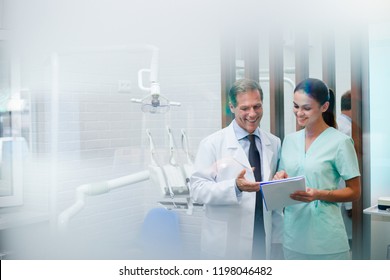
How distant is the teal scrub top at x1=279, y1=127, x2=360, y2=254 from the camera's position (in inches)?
71.6

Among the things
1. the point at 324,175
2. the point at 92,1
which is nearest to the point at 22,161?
the point at 92,1

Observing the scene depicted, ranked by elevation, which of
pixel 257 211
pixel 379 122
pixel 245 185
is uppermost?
pixel 379 122

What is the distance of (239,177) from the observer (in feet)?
6.16

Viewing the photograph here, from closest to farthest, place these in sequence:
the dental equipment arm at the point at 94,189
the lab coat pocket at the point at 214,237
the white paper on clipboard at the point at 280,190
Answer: the white paper on clipboard at the point at 280,190, the lab coat pocket at the point at 214,237, the dental equipment arm at the point at 94,189

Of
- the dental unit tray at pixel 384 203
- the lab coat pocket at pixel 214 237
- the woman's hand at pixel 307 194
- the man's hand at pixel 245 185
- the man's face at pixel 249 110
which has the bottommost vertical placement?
the lab coat pocket at pixel 214 237

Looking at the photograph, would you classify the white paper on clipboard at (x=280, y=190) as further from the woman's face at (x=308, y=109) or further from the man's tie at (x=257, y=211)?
the woman's face at (x=308, y=109)

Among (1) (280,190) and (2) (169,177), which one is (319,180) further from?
(2) (169,177)

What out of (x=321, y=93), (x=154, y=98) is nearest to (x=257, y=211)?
(x=321, y=93)

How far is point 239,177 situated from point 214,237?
27cm

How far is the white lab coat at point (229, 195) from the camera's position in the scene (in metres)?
1.88

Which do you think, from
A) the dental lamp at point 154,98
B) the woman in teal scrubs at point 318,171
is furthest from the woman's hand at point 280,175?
the dental lamp at point 154,98

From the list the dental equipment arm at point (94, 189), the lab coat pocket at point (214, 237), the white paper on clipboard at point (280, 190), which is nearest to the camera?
the white paper on clipboard at point (280, 190)
